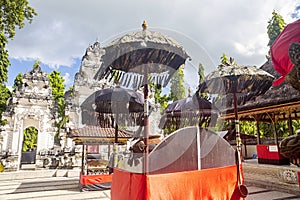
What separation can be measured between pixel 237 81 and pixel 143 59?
8.71 ft

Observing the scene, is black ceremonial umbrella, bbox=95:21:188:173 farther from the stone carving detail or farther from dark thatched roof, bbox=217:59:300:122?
the stone carving detail

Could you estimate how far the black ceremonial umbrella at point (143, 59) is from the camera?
3.01m

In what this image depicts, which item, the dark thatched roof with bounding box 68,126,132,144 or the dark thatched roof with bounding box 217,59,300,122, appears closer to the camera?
the dark thatched roof with bounding box 217,59,300,122

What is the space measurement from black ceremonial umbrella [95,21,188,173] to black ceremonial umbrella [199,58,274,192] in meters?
1.68

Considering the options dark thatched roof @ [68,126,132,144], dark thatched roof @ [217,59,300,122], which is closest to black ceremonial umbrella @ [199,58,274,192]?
dark thatched roof @ [217,59,300,122]

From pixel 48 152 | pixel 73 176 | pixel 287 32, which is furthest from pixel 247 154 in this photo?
pixel 287 32

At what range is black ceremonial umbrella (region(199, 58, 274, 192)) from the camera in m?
4.59

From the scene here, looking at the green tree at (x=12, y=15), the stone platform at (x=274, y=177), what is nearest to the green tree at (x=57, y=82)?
the green tree at (x=12, y=15)

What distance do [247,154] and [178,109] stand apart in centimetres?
977

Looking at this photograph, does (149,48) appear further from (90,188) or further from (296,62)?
(90,188)

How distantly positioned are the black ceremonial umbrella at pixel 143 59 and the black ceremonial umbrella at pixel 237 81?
1680 mm

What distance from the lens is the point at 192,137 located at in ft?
11.2

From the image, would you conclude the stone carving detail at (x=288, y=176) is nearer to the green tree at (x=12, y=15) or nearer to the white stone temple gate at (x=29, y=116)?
the green tree at (x=12, y=15)

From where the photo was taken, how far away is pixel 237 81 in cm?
473
